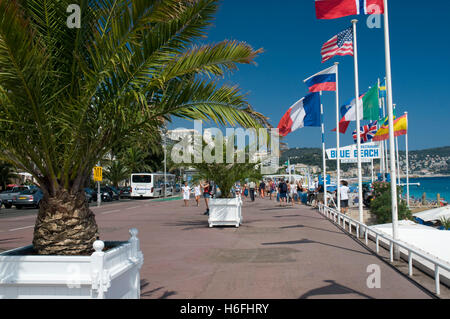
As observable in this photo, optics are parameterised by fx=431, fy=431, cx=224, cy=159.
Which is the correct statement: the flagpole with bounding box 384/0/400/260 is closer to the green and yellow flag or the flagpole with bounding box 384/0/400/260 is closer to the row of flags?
the row of flags

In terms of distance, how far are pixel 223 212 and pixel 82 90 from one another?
11.1 m

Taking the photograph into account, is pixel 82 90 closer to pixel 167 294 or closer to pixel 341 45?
pixel 167 294

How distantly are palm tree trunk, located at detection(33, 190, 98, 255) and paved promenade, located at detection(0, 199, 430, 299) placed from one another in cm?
179

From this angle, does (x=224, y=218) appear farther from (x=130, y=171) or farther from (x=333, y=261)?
(x=130, y=171)

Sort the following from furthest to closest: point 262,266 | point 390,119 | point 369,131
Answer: point 369,131, point 390,119, point 262,266

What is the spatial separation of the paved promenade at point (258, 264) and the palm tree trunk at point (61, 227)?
1.79m

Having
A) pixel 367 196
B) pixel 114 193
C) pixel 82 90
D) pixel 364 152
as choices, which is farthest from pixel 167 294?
pixel 114 193

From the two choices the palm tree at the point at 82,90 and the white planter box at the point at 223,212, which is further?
the white planter box at the point at 223,212

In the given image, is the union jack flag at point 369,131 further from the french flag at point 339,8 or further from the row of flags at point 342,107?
the french flag at point 339,8

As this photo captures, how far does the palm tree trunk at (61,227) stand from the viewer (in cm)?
452

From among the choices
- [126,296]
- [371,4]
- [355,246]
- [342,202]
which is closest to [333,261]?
[355,246]

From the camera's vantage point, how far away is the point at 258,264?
8305mm

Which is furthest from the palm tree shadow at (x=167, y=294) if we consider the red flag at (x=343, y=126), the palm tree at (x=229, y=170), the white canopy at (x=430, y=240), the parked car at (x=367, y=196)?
the parked car at (x=367, y=196)

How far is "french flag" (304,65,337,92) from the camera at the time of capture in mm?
17359
